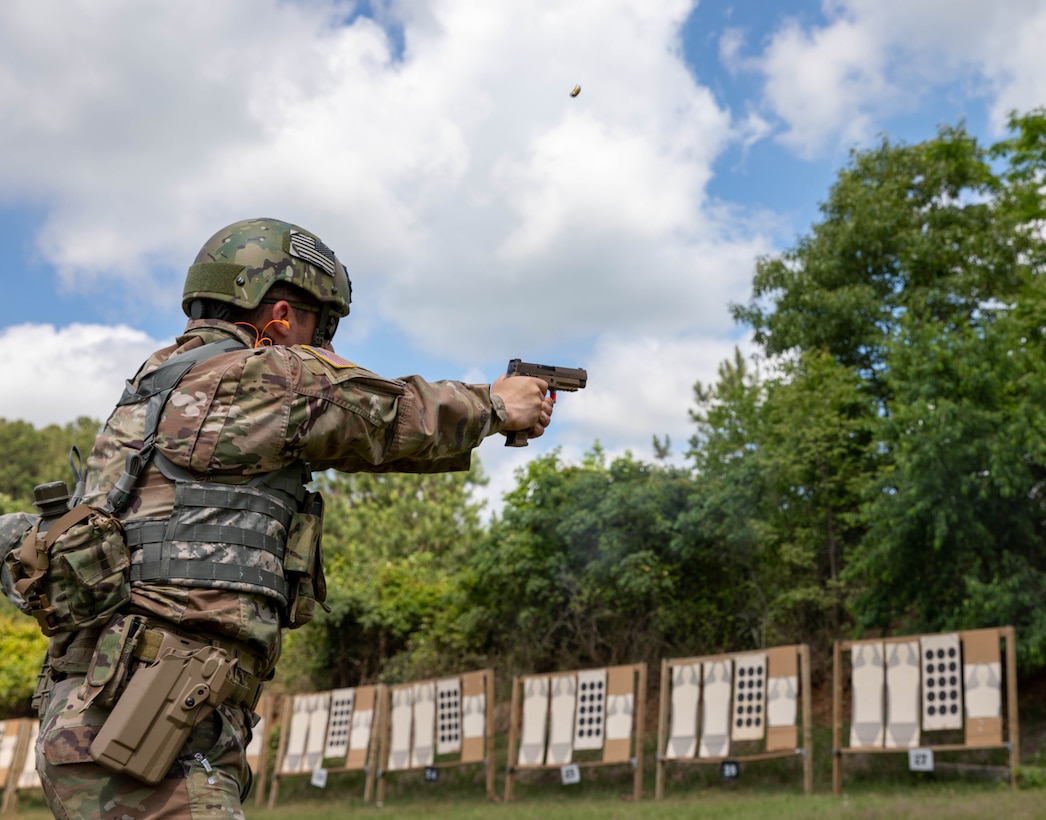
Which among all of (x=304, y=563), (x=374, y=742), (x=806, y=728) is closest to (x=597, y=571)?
(x=374, y=742)

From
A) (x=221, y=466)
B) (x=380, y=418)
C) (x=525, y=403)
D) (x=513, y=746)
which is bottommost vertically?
(x=513, y=746)

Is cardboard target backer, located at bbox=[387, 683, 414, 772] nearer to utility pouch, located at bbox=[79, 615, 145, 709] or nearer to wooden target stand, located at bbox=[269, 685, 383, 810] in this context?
wooden target stand, located at bbox=[269, 685, 383, 810]

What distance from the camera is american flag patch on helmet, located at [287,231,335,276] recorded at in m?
2.55

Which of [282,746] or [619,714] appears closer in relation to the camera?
[619,714]

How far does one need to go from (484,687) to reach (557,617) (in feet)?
9.24

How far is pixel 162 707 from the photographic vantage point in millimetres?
2082

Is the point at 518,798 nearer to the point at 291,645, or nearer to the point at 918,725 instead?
the point at 918,725

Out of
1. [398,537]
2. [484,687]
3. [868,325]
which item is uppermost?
[868,325]

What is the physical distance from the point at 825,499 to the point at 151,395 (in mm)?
12612

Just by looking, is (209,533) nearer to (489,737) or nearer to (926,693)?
(926,693)

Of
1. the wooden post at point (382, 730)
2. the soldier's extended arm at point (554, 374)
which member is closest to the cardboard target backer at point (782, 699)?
the wooden post at point (382, 730)

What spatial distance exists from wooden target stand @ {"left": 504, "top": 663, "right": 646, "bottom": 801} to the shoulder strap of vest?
8946 millimetres

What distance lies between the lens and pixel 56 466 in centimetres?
3412

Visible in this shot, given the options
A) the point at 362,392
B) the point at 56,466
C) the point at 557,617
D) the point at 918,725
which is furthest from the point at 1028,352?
the point at 56,466
